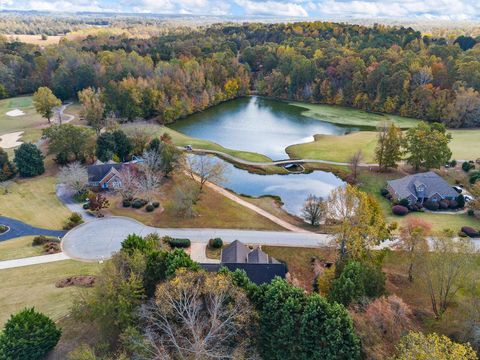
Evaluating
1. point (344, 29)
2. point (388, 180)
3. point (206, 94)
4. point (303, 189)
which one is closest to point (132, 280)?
point (303, 189)

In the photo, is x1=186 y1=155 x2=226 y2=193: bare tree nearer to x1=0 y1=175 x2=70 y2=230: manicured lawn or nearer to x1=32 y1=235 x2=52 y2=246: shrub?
x1=0 y1=175 x2=70 y2=230: manicured lawn

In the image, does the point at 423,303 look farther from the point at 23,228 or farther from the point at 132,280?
the point at 23,228

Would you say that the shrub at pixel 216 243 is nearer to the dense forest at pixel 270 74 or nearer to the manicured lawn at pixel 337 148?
the manicured lawn at pixel 337 148

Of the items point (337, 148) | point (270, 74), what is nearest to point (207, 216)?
point (337, 148)

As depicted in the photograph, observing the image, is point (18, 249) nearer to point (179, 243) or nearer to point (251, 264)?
point (179, 243)

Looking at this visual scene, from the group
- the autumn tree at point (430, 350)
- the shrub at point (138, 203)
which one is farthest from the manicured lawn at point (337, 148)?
the autumn tree at point (430, 350)
